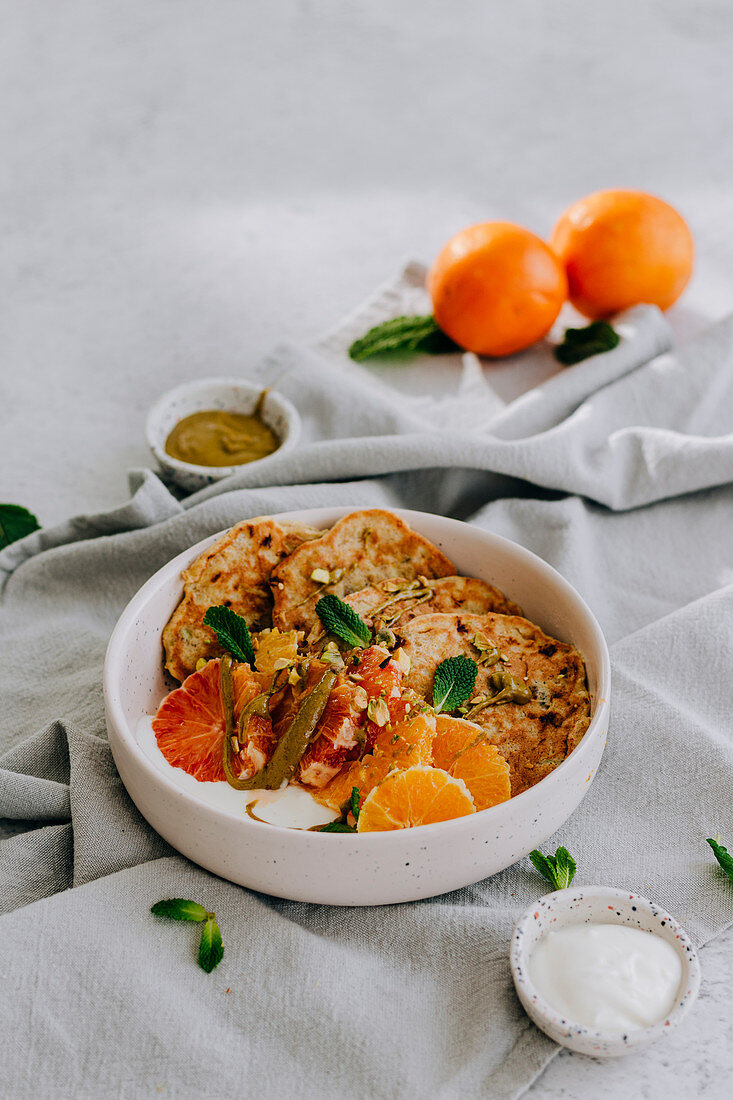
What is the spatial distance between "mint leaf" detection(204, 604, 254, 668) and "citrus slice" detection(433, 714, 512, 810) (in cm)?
39

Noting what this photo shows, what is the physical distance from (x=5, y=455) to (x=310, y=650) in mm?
1465

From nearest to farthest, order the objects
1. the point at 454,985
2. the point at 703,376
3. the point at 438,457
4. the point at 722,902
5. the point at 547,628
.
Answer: the point at 454,985 → the point at 722,902 → the point at 547,628 → the point at 438,457 → the point at 703,376

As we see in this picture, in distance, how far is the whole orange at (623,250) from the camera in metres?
3.15

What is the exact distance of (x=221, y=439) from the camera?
2799 mm

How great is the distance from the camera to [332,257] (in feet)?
12.9

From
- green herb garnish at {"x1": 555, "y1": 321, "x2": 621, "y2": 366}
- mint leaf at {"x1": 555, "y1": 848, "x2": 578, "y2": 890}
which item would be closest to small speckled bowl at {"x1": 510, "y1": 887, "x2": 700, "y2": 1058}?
mint leaf at {"x1": 555, "y1": 848, "x2": 578, "y2": 890}

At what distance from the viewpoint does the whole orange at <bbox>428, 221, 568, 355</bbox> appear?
304 cm

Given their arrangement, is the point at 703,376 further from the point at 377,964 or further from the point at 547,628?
the point at 377,964

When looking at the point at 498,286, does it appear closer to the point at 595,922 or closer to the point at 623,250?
the point at 623,250

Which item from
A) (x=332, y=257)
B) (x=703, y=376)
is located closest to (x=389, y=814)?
(x=703, y=376)

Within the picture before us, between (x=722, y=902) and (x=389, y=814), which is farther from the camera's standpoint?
(x=722, y=902)

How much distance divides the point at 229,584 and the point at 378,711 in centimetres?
50

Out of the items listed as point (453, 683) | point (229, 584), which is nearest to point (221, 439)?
point (229, 584)

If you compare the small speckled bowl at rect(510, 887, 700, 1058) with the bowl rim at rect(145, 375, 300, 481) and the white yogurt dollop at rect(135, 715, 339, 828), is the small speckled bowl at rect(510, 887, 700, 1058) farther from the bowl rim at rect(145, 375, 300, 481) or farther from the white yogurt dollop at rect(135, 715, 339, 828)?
the bowl rim at rect(145, 375, 300, 481)
